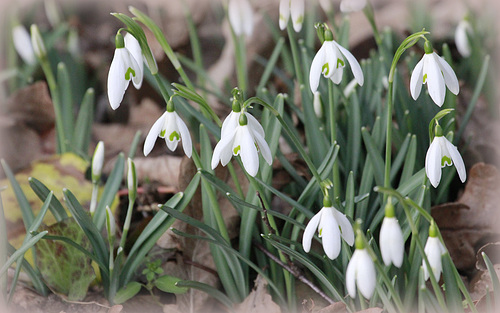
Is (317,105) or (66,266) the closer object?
(66,266)

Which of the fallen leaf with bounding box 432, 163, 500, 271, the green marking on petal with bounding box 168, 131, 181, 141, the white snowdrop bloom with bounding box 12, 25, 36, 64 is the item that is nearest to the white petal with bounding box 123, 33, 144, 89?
the green marking on petal with bounding box 168, 131, 181, 141

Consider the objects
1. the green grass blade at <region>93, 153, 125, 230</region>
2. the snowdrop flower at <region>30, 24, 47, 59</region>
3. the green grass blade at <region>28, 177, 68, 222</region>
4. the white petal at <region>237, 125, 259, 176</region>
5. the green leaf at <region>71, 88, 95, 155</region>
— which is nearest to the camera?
the white petal at <region>237, 125, 259, 176</region>

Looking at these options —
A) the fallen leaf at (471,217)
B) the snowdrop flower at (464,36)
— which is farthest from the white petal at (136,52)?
the snowdrop flower at (464,36)

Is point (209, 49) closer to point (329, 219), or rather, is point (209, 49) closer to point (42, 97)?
point (42, 97)

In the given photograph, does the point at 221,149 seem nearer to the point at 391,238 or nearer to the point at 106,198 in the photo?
the point at 391,238

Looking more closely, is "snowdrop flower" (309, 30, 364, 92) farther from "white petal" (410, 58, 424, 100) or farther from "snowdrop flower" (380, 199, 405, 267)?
"snowdrop flower" (380, 199, 405, 267)

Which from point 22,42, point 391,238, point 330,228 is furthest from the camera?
point 22,42

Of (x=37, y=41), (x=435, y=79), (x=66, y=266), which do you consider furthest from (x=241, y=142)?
(x=37, y=41)
